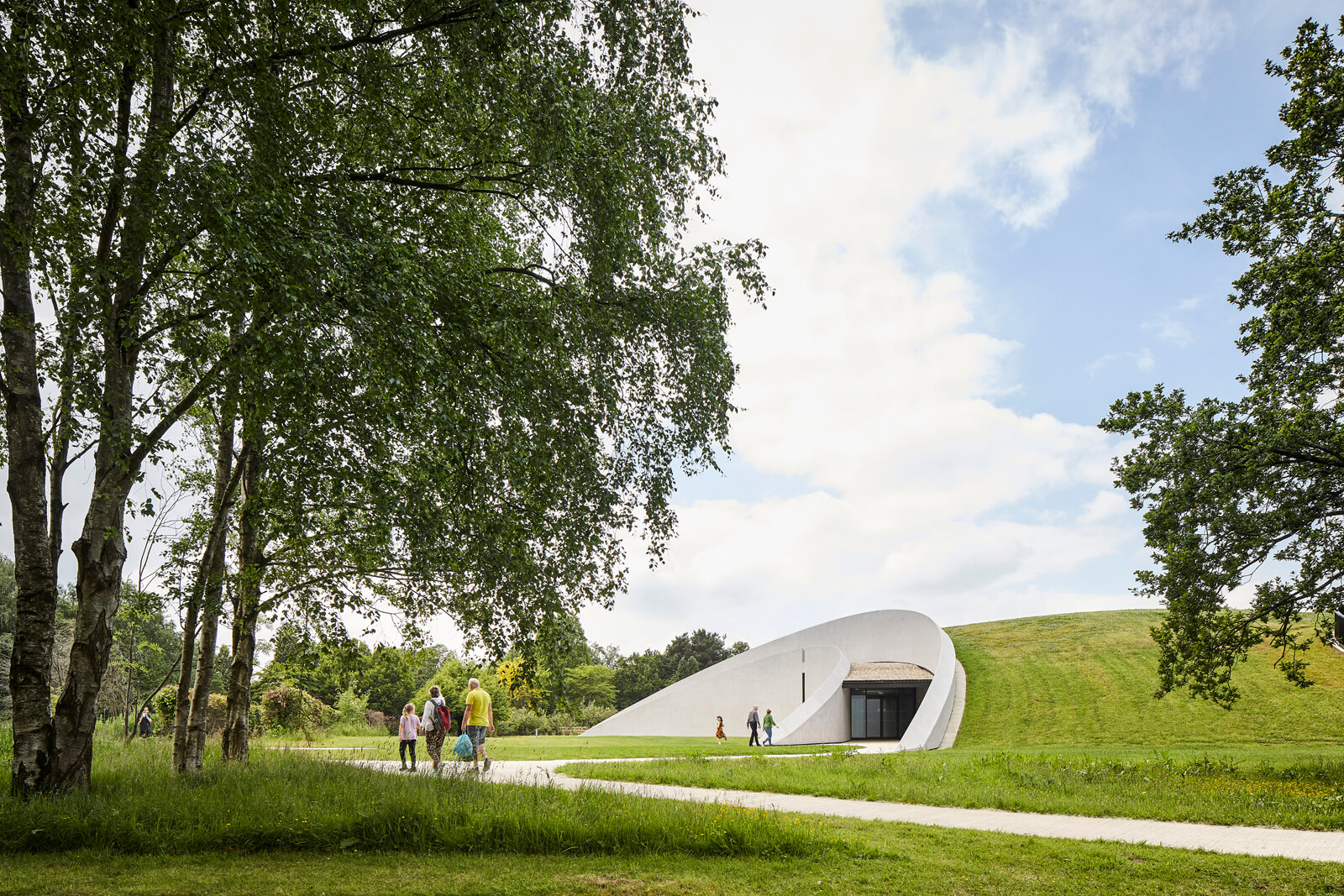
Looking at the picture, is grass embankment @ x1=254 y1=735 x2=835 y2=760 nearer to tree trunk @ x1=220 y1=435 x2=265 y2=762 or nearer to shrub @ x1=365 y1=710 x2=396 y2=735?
tree trunk @ x1=220 y1=435 x2=265 y2=762

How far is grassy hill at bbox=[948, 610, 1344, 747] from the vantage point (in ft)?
75.6

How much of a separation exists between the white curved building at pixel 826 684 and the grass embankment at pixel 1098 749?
8.39ft

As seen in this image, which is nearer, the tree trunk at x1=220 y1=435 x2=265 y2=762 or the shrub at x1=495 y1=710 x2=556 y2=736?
the tree trunk at x1=220 y1=435 x2=265 y2=762

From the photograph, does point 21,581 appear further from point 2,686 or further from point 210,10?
point 2,686

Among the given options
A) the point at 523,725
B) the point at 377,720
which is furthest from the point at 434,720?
the point at 377,720

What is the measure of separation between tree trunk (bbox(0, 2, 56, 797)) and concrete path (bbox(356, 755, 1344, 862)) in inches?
207

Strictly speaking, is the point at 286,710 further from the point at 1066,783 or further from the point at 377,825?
the point at 1066,783

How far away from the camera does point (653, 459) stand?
9.99 meters

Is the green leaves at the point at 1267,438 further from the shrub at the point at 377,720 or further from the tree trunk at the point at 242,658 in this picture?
the shrub at the point at 377,720

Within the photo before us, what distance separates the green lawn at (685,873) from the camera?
5.55 m

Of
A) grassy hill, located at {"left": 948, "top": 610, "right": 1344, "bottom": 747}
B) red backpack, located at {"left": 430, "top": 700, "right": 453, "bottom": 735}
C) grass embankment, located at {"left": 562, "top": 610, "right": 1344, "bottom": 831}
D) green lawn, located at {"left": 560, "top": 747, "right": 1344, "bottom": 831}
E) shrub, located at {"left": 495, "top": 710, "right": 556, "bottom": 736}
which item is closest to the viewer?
green lawn, located at {"left": 560, "top": 747, "right": 1344, "bottom": 831}

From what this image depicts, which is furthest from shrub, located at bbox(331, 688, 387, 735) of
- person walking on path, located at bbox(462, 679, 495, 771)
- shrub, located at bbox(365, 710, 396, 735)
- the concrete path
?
the concrete path

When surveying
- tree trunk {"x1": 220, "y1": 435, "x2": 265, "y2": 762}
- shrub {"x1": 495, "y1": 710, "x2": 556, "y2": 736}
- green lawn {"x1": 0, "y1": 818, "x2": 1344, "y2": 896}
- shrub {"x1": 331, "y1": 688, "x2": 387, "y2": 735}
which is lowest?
shrub {"x1": 495, "y1": 710, "x2": 556, "y2": 736}

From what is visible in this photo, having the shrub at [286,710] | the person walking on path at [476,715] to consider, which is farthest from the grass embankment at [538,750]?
the person walking on path at [476,715]
